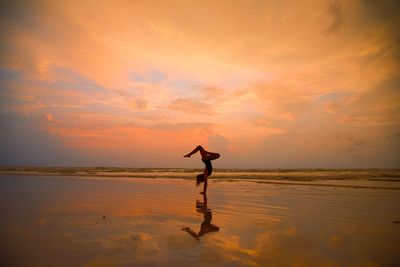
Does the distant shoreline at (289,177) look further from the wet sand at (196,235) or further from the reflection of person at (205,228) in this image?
the reflection of person at (205,228)

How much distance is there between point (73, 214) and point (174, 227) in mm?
4097

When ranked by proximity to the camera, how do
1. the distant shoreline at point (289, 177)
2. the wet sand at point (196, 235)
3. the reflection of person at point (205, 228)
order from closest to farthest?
1. the wet sand at point (196, 235)
2. the reflection of person at point (205, 228)
3. the distant shoreline at point (289, 177)

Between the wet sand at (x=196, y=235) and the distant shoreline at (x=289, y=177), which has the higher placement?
the distant shoreline at (x=289, y=177)

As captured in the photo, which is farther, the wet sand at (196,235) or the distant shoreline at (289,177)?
the distant shoreline at (289,177)

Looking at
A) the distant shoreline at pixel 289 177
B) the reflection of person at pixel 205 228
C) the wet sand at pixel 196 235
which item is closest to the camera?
the wet sand at pixel 196 235

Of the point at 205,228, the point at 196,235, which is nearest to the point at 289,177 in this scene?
the point at 205,228

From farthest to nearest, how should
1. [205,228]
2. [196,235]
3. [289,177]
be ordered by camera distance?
[289,177] → [205,228] → [196,235]

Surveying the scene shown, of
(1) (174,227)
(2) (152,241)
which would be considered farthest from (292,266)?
(1) (174,227)

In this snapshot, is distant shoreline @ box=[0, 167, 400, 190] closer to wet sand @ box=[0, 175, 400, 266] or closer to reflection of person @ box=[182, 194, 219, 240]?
wet sand @ box=[0, 175, 400, 266]

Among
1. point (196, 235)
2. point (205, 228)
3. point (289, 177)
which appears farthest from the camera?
point (289, 177)

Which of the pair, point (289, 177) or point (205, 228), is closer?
point (205, 228)

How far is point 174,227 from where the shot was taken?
27.8ft

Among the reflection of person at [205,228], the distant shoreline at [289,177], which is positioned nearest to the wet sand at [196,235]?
the reflection of person at [205,228]

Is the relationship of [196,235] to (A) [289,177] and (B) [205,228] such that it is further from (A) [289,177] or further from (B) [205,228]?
(A) [289,177]
